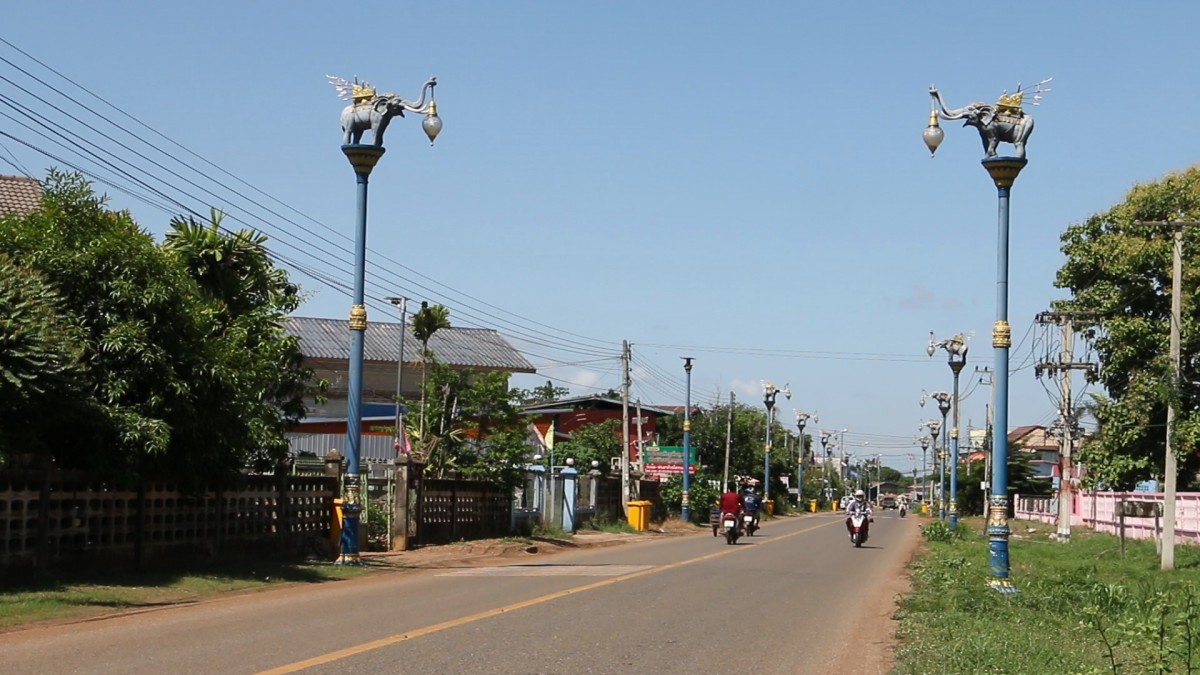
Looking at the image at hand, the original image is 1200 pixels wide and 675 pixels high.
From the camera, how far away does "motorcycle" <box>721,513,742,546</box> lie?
37562 millimetres

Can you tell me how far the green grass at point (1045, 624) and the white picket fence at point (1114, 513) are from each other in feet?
38.8

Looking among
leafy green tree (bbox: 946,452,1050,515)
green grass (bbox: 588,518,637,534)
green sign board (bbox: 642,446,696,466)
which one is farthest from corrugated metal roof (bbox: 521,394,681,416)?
green grass (bbox: 588,518,637,534)

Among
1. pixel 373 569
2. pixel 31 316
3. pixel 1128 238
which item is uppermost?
pixel 1128 238

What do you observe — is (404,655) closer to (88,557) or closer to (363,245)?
(88,557)

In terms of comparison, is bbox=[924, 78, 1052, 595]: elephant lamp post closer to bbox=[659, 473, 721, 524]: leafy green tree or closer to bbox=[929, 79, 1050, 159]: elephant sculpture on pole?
bbox=[929, 79, 1050, 159]: elephant sculpture on pole

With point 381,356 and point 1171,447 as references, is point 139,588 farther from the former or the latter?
point 381,356

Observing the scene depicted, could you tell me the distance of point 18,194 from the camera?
120ft

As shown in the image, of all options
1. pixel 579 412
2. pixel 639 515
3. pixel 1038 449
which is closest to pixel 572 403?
pixel 579 412

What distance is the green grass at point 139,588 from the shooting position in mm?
14352

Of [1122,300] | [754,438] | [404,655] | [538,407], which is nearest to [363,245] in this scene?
[404,655]

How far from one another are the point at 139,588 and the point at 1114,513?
40.0m

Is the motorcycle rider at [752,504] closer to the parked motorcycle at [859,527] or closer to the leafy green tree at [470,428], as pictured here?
the parked motorcycle at [859,527]

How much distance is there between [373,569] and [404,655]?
11.8 m

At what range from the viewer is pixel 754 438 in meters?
99.8
